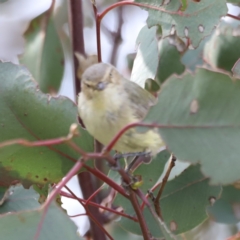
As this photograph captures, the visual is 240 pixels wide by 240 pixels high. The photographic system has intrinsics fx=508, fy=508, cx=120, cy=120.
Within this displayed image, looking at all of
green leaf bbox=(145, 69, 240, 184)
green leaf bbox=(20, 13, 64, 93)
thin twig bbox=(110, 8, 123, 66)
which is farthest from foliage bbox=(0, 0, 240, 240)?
thin twig bbox=(110, 8, 123, 66)

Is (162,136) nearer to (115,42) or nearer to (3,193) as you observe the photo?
(3,193)

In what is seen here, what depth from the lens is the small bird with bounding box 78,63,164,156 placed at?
0.94 meters

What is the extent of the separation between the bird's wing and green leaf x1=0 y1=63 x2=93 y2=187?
14 cm

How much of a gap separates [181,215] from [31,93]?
417 mm

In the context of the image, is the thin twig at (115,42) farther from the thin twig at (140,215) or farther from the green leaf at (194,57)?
the thin twig at (140,215)

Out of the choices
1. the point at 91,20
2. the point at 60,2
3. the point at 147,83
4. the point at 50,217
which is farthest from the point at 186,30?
the point at 91,20

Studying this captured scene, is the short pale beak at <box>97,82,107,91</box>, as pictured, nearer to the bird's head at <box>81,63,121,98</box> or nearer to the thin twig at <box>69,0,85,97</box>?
the bird's head at <box>81,63,121,98</box>

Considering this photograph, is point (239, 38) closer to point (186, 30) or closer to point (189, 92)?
point (186, 30)

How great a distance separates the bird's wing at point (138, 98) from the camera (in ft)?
3.29

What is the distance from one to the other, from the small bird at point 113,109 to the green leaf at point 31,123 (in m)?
0.05

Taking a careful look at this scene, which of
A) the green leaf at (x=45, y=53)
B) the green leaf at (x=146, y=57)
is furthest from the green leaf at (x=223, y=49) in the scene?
the green leaf at (x=45, y=53)

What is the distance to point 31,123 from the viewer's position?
2.78 feet

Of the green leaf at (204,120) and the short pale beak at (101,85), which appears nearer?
the green leaf at (204,120)

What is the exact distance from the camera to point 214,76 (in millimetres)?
697
